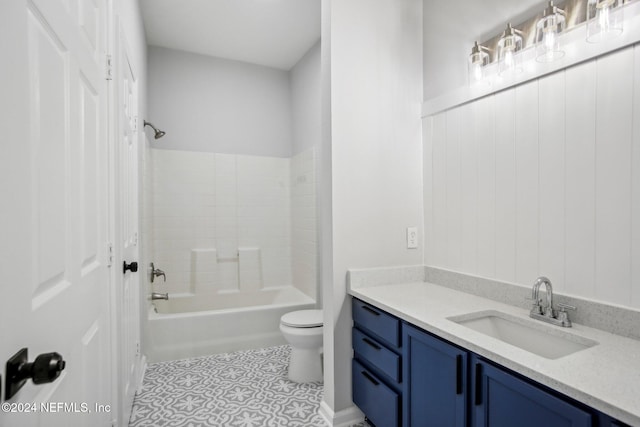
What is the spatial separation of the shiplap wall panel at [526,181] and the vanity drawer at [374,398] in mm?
816

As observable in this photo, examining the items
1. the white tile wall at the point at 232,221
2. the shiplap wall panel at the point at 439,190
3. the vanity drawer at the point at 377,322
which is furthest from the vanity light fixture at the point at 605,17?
the white tile wall at the point at 232,221

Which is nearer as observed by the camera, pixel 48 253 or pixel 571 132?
pixel 48 253

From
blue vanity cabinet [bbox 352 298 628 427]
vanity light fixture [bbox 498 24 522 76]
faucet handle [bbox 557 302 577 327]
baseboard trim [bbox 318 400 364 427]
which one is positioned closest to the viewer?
blue vanity cabinet [bbox 352 298 628 427]

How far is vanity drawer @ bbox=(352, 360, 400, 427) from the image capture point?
61.1 inches

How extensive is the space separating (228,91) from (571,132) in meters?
3.25

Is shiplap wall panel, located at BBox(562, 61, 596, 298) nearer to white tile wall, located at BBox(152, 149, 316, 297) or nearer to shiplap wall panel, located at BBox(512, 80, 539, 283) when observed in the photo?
shiplap wall panel, located at BBox(512, 80, 539, 283)

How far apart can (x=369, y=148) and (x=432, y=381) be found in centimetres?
124

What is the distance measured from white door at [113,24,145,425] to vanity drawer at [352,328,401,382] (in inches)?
47.0

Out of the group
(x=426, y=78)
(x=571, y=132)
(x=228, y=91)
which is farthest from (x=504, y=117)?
(x=228, y=91)

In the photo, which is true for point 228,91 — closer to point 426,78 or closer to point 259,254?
point 259,254

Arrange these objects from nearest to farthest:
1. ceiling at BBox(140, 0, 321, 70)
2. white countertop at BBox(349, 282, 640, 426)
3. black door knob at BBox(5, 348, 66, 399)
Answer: black door knob at BBox(5, 348, 66, 399), white countertop at BBox(349, 282, 640, 426), ceiling at BBox(140, 0, 321, 70)

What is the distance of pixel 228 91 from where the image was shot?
12.1 feet

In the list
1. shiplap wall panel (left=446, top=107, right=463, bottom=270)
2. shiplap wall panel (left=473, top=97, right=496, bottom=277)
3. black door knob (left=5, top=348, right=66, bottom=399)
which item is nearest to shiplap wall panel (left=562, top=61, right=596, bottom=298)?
shiplap wall panel (left=473, top=97, right=496, bottom=277)

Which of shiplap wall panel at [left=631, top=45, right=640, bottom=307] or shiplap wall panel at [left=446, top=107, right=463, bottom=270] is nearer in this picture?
shiplap wall panel at [left=631, top=45, right=640, bottom=307]
